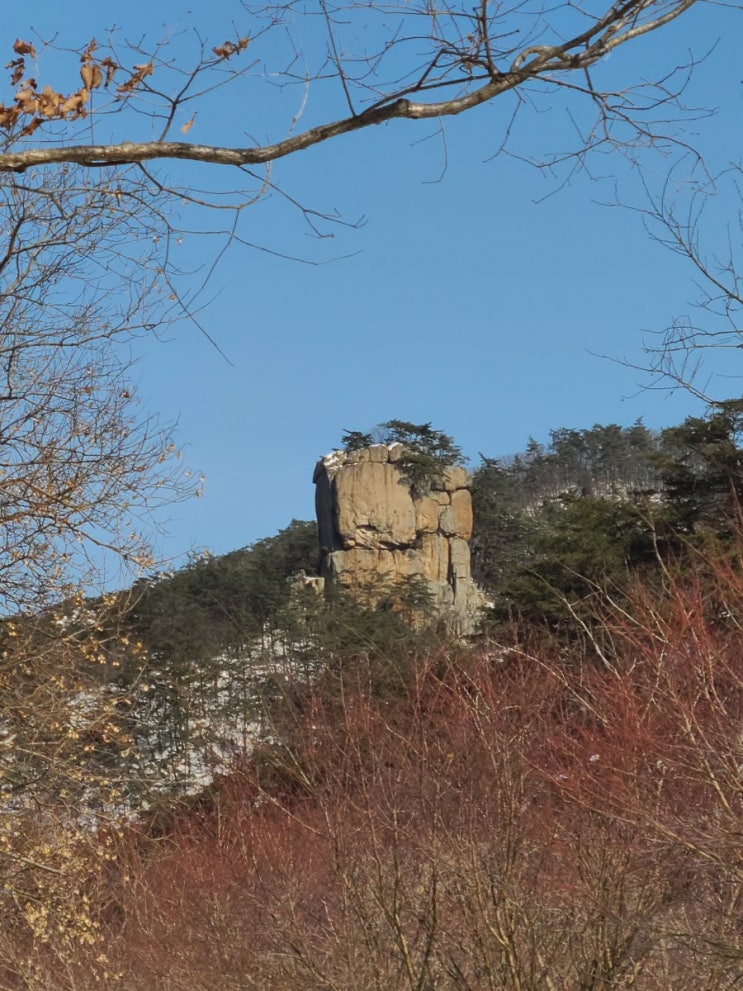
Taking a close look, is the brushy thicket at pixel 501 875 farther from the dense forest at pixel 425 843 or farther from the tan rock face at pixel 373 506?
the tan rock face at pixel 373 506

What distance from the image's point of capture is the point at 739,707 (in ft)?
25.6

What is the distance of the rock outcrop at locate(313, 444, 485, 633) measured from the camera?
44.1 meters

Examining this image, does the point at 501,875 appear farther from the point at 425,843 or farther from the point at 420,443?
the point at 420,443

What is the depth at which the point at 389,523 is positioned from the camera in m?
44.6

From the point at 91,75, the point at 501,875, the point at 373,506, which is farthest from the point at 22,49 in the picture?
the point at 373,506

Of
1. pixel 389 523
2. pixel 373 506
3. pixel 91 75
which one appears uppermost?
pixel 373 506

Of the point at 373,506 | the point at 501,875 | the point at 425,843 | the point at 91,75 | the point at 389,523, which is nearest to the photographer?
the point at 91,75

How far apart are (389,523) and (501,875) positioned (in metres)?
39.0

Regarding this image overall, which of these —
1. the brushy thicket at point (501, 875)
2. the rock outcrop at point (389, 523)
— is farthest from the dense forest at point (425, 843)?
the rock outcrop at point (389, 523)

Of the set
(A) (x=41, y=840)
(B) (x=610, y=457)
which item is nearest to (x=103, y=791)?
(A) (x=41, y=840)

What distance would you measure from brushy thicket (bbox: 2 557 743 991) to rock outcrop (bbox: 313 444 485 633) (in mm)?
34084

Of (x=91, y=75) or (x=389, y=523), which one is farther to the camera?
(x=389, y=523)

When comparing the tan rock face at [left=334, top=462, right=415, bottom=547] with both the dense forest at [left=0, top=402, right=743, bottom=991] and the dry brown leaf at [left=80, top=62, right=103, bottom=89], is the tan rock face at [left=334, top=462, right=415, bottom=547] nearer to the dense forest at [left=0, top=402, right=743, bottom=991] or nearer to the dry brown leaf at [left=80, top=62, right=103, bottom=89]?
the dense forest at [left=0, top=402, right=743, bottom=991]

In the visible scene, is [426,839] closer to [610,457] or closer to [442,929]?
[442,929]
